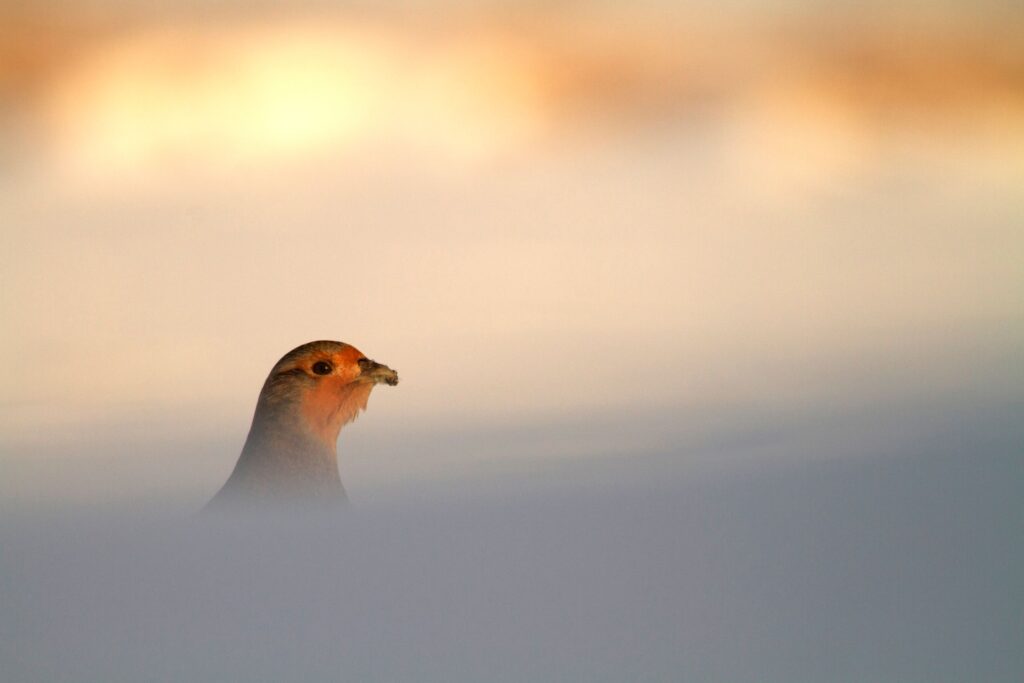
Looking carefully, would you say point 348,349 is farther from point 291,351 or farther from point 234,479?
point 234,479

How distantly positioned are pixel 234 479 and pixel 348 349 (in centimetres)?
88

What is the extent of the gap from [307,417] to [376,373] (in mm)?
399

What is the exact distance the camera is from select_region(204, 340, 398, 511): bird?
7.03 meters

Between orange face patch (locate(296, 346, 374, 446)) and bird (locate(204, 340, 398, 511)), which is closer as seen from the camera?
bird (locate(204, 340, 398, 511))

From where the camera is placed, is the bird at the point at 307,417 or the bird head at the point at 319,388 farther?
the bird head at the point at 319,388

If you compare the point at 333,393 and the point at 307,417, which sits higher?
the point at 333,393

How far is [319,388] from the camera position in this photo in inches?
290

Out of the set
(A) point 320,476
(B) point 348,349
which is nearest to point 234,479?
(A) point 320,476

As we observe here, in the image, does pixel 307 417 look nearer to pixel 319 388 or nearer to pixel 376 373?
pixel 319 388

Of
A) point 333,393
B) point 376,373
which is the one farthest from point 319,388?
point 376,373

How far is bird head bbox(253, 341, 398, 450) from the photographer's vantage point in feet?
24.0

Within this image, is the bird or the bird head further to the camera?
the bird head

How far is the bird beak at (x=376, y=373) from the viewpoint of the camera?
7.46 metres

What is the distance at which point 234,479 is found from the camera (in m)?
6.98
